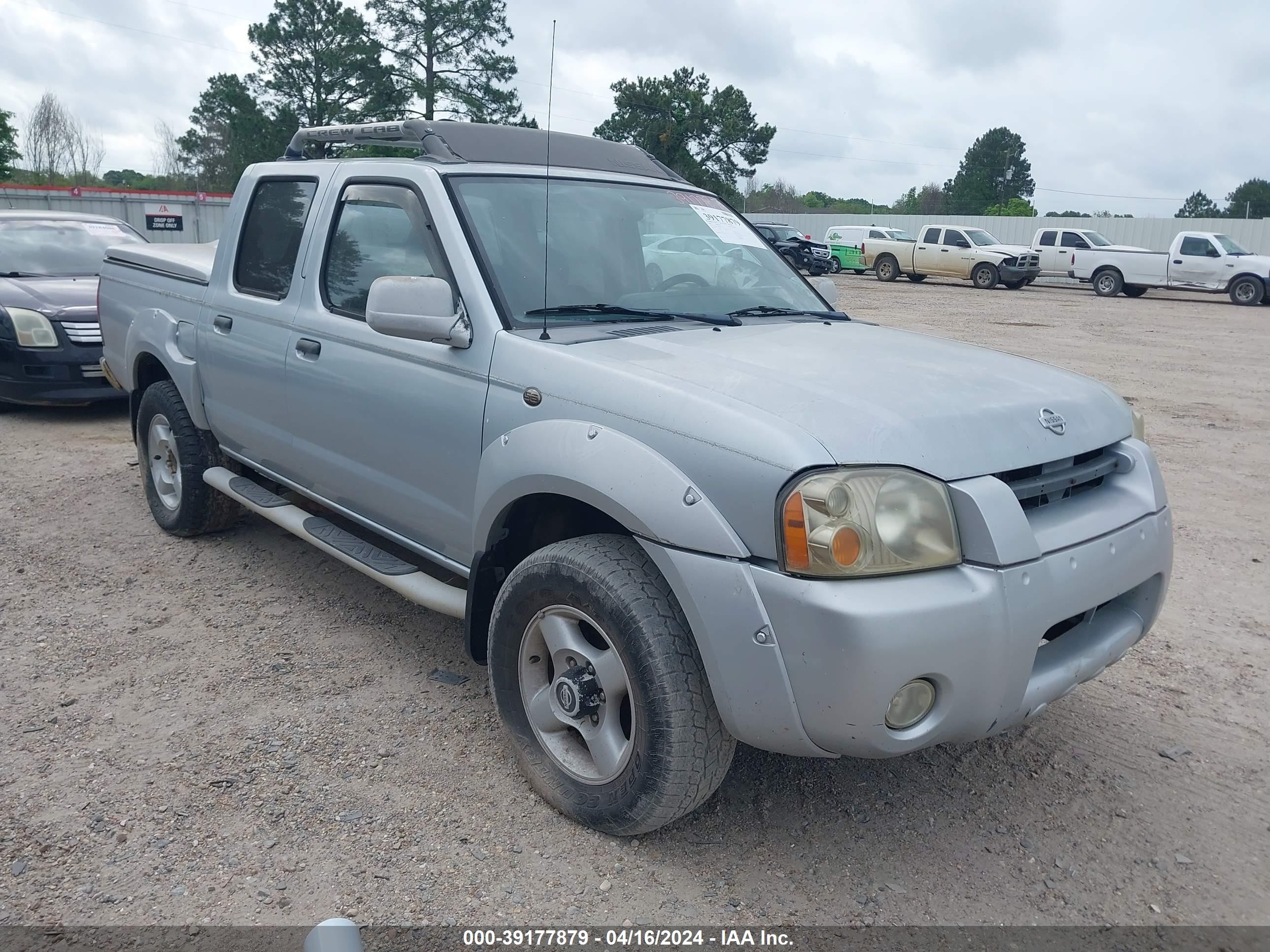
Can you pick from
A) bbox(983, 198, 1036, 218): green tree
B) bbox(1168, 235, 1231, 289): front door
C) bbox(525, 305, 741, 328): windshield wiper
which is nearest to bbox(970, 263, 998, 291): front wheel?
bbox(1168, 235, 1231, 289): front door

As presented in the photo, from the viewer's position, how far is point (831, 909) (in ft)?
8.53

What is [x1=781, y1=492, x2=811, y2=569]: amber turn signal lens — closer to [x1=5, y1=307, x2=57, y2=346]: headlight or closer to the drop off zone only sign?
[x1=5, y1=307, x2=57, y2=346]: headlight

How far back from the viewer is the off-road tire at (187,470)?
496 cm

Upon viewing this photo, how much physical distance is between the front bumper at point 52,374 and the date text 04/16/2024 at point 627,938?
22.3 feet

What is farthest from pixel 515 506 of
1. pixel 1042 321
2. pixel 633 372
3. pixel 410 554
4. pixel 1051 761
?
pixel 1042 321

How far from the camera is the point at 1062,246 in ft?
88.9

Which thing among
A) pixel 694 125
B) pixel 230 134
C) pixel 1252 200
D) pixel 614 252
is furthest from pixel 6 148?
pixel 1252 200

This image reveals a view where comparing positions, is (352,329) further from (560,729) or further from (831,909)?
(831,909)

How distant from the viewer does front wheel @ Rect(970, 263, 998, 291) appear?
88.8 feet

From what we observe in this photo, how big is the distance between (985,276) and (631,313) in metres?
26.2

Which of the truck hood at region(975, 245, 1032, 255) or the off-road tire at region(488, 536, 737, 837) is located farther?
the truck hood at region(975, 245, 1032, 255)

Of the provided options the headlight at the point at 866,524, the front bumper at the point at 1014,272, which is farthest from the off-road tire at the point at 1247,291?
the headlight at the point at 866,524

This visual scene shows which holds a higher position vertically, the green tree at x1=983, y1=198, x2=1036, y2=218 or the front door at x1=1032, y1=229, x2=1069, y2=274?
the green tree at x1=983, y1=198, x2=1036, y2=218

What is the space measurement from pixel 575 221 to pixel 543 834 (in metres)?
2.04
